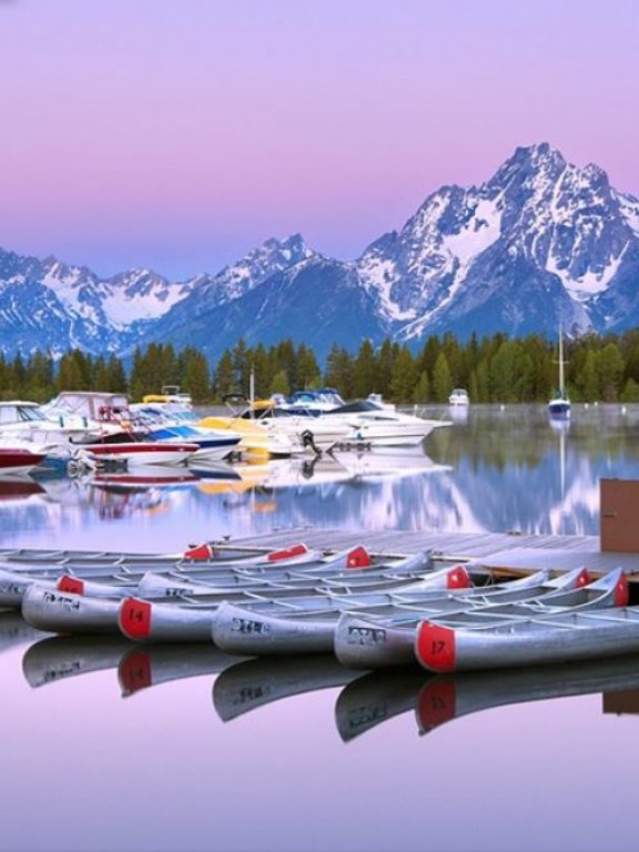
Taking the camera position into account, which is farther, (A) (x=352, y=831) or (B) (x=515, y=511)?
(B) (x=515, y=511)

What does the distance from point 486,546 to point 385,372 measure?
133 metres

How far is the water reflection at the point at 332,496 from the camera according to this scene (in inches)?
1113

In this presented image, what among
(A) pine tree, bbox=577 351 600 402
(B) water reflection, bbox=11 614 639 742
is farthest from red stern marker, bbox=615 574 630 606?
(A) pine tree, bbox=577 351 600 402

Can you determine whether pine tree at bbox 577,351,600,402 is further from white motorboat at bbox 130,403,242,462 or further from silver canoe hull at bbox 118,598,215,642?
silver canoe hull at bbox 118,598,215,642

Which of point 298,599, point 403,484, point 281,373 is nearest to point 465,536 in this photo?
point 298,599

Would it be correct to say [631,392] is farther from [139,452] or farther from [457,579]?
[457,579]

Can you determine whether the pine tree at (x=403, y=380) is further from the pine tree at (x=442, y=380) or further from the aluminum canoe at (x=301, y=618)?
the aluminum canoe at (x=301, y=618)

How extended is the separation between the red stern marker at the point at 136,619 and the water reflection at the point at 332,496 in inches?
353

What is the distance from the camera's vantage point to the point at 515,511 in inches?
1232

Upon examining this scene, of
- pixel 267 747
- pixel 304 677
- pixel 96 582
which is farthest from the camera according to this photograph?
pixel 96 582

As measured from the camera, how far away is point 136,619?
1547cm

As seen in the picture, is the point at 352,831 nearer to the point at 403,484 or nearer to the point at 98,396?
the point at 403,484

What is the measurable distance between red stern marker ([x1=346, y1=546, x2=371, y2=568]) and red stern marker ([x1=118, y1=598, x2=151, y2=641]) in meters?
3.44

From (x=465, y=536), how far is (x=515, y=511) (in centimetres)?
1021
